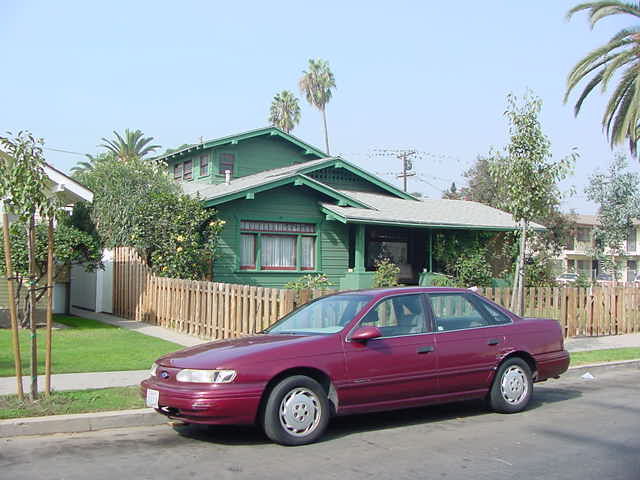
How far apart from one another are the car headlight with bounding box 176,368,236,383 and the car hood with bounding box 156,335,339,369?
5 centimetres

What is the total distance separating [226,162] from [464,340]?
19622 mm

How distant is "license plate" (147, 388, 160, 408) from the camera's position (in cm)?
696

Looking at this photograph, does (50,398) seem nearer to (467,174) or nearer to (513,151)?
(513,151)

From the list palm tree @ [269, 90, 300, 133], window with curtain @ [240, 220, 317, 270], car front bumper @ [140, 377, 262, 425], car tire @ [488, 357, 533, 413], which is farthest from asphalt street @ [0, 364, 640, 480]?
palm tree @ [269, 90, 300, 133]

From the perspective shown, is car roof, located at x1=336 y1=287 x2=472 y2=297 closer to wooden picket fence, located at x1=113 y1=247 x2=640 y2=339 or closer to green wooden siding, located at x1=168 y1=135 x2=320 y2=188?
wooden picket fence, located at x1=113 y1=247 x2=640 y2=339

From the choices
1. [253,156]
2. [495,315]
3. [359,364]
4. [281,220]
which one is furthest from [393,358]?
[253,156]

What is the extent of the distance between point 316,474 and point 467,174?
4006cm

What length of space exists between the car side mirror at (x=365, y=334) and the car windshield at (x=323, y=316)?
256 millimetres

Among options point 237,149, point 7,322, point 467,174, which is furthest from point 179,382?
point 467,174

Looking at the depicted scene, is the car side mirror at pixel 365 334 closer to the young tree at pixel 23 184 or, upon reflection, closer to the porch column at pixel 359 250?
the young tree at pixel 23 184

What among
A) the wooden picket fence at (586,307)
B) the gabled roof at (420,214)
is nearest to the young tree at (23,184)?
the wooden picket fence at (586,307)

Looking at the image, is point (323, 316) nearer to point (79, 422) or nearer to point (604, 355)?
point (79, 422)

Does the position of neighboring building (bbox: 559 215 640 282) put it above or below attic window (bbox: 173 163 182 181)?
below

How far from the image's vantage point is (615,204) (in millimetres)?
26734
